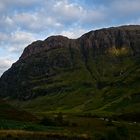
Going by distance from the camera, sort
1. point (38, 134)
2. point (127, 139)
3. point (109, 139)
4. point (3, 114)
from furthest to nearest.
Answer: point (3, 114), point (38, 134), point (127, 139), point (109, 139)

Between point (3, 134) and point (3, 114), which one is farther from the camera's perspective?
point (3, 114)

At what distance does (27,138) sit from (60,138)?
26.9 feet

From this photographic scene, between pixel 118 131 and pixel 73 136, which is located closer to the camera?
pixel 118 131

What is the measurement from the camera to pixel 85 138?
8250cm

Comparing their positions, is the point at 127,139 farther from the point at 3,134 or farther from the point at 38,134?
the point at 3,134

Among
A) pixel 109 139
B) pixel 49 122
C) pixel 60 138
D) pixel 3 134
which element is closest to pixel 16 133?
pixel 3 134

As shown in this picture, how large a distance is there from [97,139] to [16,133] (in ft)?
51.9

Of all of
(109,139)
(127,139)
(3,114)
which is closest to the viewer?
(109,139)

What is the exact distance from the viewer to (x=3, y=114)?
126312mm

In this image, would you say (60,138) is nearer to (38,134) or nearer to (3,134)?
(38,134)

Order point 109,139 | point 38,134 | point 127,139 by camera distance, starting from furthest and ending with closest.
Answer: point 38,134 < point 127,139 < point 109,139

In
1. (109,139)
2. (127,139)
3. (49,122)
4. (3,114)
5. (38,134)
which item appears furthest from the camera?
(3,114)

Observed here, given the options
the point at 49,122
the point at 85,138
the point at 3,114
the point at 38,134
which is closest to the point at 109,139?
the point at 85,138

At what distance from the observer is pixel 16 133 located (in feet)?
265
